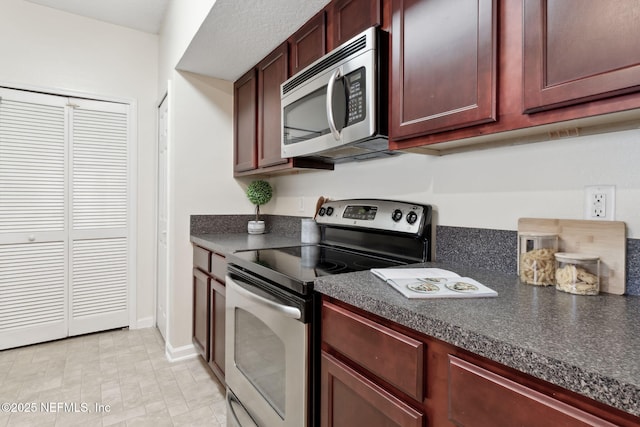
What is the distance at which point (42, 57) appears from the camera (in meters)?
2.64

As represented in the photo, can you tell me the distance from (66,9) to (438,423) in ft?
12.1

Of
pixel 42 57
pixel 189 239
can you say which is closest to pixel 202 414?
pixel 189 239

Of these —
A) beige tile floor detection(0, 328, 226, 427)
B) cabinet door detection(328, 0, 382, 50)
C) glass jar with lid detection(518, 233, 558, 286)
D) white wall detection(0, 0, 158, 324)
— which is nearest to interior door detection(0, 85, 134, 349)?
white wall detection(0, 0, 158, 324)

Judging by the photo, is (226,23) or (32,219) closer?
(226,23)

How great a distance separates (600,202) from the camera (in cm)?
98

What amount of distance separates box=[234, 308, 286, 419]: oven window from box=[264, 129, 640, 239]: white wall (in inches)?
33.6

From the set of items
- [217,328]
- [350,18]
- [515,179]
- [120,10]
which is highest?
[120,10]

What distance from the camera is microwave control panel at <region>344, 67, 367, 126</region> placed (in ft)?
4.20

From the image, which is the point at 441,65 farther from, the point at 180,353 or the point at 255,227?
the point at 180,353

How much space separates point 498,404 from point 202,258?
197 cm

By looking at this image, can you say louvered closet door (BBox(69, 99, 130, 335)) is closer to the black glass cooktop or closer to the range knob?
the black glass cooktop

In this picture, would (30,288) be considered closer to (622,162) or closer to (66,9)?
(66,9)

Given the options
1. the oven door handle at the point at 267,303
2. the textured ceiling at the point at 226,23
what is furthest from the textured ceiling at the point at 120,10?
the oven door handle at the point at 267,303

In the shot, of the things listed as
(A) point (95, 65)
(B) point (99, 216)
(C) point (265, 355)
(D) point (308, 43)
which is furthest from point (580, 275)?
(A) point (95, 65)
